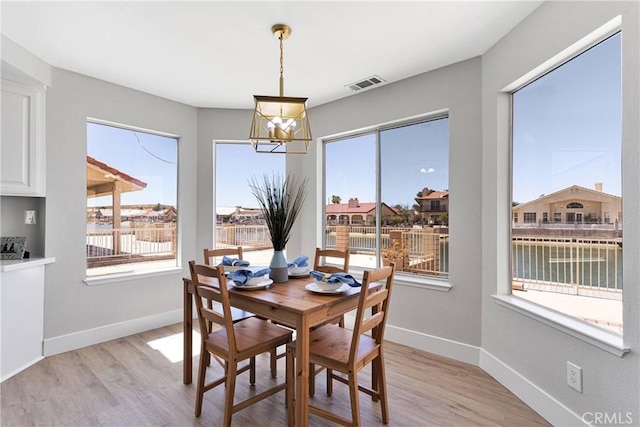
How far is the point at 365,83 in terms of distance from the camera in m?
3.31

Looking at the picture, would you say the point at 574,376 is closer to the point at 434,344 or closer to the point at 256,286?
the point at 434,344

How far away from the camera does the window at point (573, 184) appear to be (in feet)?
5.87

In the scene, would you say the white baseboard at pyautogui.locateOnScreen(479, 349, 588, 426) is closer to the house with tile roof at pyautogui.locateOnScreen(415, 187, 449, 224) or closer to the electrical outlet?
the electrical outlet

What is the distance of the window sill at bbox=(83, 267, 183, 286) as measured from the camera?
10.5 feet

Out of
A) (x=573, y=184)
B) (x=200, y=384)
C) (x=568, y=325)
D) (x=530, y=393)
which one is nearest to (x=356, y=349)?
(x=200, y=384)

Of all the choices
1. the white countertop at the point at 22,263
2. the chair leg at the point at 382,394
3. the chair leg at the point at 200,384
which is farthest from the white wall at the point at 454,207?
the chair leg at the point at 200,384

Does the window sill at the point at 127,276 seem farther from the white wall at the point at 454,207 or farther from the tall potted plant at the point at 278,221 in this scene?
the tall potted plant at the point at 278,221

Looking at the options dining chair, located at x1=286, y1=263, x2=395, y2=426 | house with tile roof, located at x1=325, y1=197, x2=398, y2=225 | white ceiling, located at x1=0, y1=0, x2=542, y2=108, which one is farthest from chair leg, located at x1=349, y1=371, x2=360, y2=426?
white ceiling, located at x1=0, y1=0, x2=542, y2=108

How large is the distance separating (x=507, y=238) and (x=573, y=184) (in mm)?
648

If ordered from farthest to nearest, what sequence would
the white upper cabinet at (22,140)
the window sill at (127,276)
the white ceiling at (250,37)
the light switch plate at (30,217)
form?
the window sill at (127,276), the light switch plate at (30,217), the white upper cabinet at (22,140), the white ceiling at (250,37)

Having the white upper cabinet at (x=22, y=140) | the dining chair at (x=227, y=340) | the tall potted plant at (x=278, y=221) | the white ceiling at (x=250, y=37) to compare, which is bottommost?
the dining chair at (x=227, y=340)

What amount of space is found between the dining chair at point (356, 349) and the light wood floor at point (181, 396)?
0.24 meters

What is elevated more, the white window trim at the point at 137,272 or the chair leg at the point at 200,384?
the white window trim at the point at 137,272

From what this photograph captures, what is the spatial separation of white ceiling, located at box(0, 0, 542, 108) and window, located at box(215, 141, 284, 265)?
41.9 inches
